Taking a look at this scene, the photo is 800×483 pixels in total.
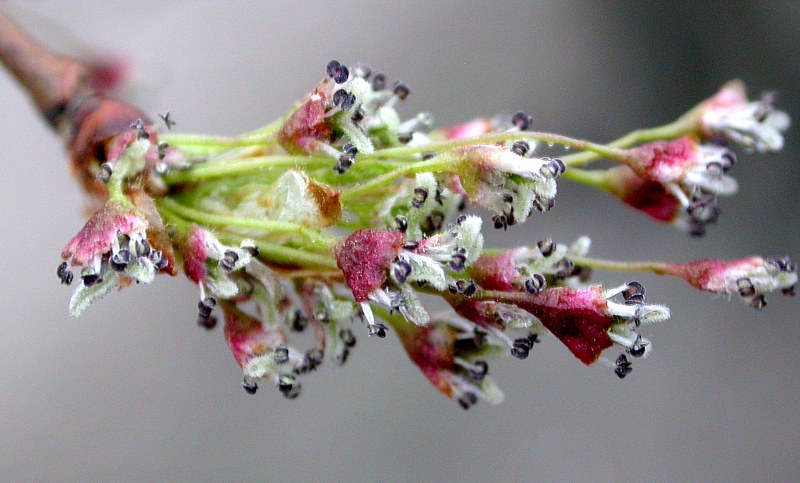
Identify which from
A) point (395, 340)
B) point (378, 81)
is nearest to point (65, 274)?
point (378, 81)

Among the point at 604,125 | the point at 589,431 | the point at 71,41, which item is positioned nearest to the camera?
the point at 71,41

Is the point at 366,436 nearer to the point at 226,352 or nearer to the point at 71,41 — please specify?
the point at 226,352

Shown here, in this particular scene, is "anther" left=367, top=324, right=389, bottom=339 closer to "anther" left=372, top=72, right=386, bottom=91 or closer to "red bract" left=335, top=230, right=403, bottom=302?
"red bract" left=335, top=230, right=403, bottom=302

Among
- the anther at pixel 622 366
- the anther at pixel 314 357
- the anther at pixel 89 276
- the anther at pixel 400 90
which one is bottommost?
the anther at pixel 622 366

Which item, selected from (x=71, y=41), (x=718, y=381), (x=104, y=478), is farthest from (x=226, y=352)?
(x=718, y=381)

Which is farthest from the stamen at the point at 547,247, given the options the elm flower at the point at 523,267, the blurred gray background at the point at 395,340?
the blurred gray background at the point at 395,340

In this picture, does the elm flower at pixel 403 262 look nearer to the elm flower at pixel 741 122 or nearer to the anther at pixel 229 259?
the anther at pixel 229 259

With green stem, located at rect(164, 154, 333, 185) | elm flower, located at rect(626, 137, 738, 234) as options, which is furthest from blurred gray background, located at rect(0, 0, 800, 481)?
elm flower, located at rect(626, 137, 738, 234)
